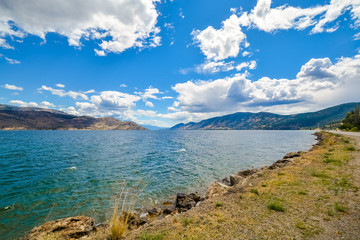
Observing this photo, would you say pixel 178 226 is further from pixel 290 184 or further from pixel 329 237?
pixel 290 184

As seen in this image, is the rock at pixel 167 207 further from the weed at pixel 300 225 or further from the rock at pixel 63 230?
the weed at pixel 300 225

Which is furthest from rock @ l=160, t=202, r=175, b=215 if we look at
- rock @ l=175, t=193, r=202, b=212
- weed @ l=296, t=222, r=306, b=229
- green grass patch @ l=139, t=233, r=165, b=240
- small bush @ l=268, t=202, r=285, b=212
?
weed @ l=296, t=222, r=306, b=229

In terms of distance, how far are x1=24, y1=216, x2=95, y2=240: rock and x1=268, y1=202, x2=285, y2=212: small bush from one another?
1064 cm

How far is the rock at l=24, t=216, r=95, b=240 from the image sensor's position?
8.38 meters

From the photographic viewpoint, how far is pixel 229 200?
10547 millimetres

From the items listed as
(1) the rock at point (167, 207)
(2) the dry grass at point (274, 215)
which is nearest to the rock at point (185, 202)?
(1) the rock at point (167, 207)

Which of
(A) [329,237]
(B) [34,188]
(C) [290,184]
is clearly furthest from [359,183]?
(B) [34,188]

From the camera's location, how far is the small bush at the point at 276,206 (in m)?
8.30

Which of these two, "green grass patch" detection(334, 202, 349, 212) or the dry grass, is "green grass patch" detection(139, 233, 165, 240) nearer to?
the dry grass

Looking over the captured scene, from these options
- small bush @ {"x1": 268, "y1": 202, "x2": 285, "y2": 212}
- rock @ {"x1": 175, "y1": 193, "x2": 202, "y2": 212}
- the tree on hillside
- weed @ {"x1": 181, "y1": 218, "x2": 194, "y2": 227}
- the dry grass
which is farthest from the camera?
the tree on hillside

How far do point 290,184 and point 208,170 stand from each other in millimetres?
16343

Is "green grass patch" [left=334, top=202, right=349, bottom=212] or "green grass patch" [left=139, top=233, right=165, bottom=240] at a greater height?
"green grass patch" [left=334, top=202, right=349, bottom=212]

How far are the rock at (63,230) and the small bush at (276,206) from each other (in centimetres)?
1064

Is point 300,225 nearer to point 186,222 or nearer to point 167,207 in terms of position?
point 186,222
